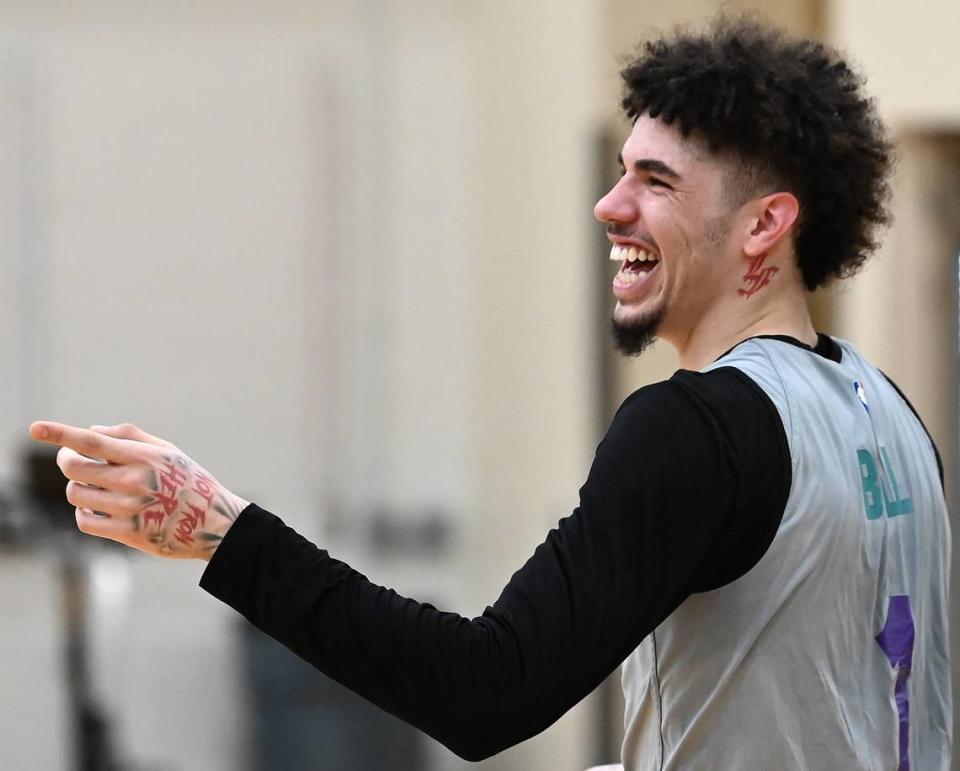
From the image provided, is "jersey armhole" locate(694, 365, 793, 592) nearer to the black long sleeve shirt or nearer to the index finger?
the black long sleeve shirt

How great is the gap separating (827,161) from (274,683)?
3379 mm

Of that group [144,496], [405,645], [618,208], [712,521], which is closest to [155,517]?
[144,496]

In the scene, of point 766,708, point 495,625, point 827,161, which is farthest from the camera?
point 827,161

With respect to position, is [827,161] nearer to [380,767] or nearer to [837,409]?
[837,409]

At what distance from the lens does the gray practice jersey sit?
1.25 m

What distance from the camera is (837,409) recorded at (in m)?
1.33

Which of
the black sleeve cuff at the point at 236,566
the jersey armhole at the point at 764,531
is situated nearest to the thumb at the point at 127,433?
the black sleeve cuff at the point at 236,566

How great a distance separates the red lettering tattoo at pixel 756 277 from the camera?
4.70 ft

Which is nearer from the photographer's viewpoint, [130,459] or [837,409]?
[130,459]

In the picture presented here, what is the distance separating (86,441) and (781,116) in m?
0.72

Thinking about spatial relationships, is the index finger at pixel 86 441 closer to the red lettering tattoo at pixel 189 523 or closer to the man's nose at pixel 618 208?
the red lettering tattoo at pixel 189 523

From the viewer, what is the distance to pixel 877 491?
1.34m

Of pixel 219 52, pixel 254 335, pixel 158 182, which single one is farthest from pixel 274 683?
pixel 219 52

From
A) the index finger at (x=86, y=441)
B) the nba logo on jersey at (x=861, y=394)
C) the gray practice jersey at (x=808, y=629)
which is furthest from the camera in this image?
the nba logo on jersey at (x=861, y=394)
